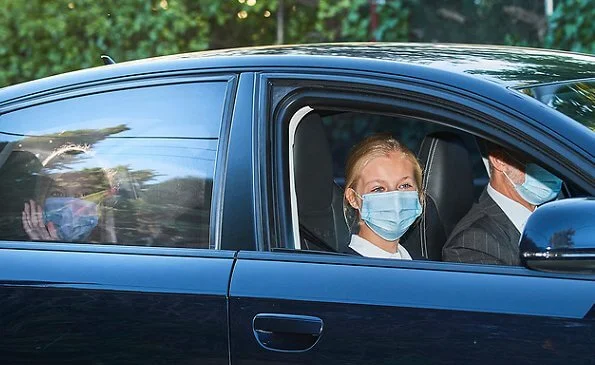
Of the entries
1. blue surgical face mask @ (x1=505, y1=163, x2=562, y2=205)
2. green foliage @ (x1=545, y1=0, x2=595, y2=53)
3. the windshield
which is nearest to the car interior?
blue surgical face mask @ (x1=505, y1=163, x2=562, y2=205)

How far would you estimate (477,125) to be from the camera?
9.52 ft

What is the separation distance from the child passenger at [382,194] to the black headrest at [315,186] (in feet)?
0.22

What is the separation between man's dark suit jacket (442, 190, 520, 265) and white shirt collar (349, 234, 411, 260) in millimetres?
128

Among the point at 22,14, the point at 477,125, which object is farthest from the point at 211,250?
the point at 22,14

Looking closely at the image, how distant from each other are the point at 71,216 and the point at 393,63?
1013mm

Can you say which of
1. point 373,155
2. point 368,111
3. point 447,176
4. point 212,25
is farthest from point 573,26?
point 368,111

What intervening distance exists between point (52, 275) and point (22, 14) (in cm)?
706

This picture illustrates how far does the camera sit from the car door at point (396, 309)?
267 centimetres

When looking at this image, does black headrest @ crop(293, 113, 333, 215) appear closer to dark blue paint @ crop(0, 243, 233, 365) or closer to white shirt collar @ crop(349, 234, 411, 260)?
white shirt collar @ crop(349, 234, 411, 260)

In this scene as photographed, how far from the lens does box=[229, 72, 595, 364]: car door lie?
8.75 ft

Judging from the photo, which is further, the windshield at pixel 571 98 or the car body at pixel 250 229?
the windshield at pixel 571 98

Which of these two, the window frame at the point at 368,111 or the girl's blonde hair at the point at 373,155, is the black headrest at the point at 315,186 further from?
the window frame at the point at 368,111

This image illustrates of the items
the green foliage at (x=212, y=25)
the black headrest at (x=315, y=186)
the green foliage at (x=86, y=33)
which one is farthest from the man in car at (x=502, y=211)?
the green foliage at (x=86, y=33)

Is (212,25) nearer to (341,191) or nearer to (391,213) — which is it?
(341,191)
